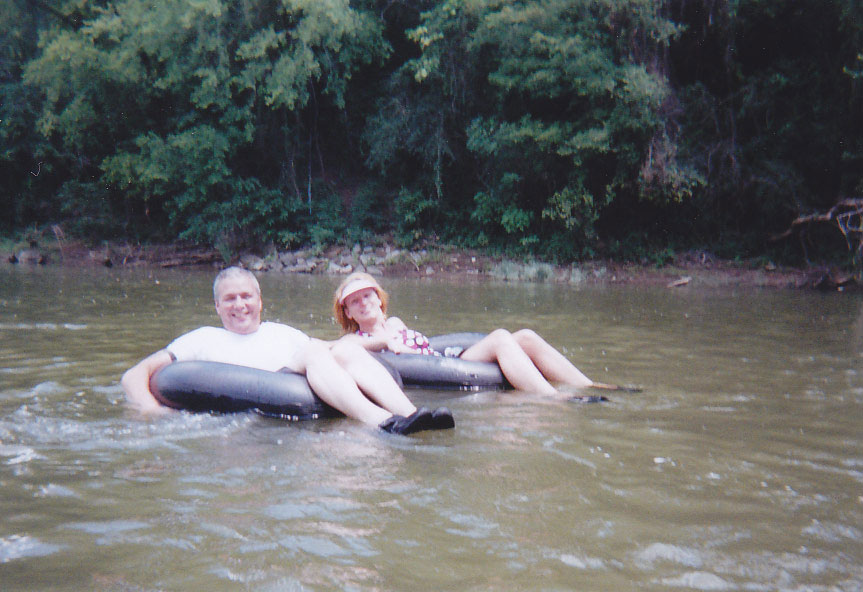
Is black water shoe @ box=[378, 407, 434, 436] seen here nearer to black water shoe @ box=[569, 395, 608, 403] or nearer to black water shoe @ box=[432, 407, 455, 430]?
black water shoe @ box=[432, 407, 455, 430]

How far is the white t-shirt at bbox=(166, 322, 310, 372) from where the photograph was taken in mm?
4484

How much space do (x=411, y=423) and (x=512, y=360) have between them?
1.47m

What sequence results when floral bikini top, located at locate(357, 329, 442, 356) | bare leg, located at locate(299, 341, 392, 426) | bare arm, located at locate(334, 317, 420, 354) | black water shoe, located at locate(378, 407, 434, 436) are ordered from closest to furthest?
black water shoe, located at locate(378, 407, 434, 436) → bare leg, located at locate(299, 341, 392, 426) → bare arm, located at locate(334, 317, 420, 354) → floral bikini top, located at locate(357, 329, 442, 356)

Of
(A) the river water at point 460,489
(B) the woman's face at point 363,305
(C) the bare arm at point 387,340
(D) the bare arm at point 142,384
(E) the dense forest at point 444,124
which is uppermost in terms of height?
(E) the dense forest at point 444,124

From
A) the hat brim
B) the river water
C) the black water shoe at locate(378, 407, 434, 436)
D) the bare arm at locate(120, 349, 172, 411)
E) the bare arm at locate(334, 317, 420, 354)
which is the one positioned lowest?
the river water

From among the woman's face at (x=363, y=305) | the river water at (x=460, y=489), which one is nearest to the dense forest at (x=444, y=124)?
the river water at (x=460, y=489)

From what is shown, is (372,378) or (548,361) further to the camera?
(548,361)

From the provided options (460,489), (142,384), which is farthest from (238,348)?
(460,489)

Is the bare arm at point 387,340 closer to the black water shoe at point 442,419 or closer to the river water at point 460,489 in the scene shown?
the river water at point 460,489

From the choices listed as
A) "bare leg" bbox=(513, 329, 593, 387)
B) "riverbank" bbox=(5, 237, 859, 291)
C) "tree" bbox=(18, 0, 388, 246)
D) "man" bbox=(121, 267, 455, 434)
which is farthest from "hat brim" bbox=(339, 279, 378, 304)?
"tree" bbox=(18, 0, 388, 246)

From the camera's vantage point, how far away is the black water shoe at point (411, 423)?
3562 mm

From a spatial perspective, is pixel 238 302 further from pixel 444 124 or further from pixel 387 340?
pixel 444 124

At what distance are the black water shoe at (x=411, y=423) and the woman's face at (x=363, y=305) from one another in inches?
51.4

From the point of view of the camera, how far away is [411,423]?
140 inches
